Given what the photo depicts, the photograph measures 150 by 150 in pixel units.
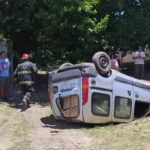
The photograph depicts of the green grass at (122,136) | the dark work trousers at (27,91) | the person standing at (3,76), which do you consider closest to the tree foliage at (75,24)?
the person standing at (3,76)

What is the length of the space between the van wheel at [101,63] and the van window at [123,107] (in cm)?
68

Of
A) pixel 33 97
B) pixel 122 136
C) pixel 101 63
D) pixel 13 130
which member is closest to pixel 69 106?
pixel 101 63

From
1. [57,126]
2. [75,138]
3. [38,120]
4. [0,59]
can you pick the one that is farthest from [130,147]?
[0,59]

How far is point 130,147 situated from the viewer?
6230 mm

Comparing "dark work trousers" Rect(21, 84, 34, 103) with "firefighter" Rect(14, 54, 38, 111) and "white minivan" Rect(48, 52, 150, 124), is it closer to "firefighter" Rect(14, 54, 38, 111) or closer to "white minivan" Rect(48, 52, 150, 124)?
"firefighter" Rect(14, 54, 38, 111)

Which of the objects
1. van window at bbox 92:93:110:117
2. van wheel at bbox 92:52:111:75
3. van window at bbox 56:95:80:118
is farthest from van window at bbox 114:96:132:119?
van window at bbox 56:95:80:118

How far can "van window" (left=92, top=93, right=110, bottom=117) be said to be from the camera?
7766mm

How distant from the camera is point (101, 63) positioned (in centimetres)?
796

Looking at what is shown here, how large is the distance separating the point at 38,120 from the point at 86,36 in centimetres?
A: 427

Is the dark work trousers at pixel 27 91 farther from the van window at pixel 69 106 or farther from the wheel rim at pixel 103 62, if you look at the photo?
the wheel rim at pixel 103 62

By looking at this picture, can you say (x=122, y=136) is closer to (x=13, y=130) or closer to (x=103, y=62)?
(x=103, y=62)

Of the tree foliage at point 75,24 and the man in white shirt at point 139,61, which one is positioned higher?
the tree foliage at point 75,24

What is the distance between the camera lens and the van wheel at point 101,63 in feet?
25.7

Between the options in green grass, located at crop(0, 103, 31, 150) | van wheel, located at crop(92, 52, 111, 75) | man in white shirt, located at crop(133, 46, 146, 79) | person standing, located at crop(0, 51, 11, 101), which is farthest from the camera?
man in white shirt, located at crop(133, 46, 146, 79)
